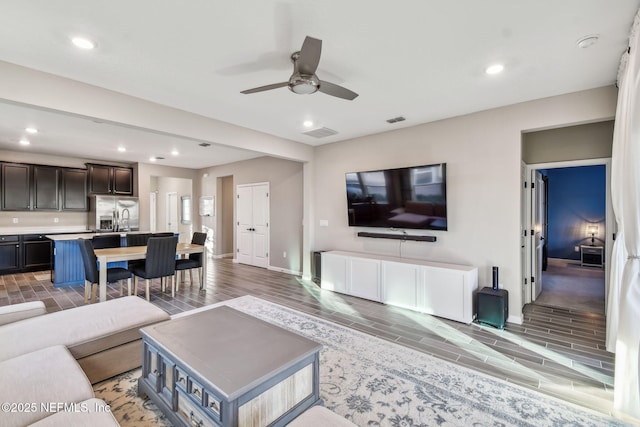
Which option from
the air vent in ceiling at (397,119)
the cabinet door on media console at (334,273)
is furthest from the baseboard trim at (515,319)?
the air vent in ceiling at (397,119)

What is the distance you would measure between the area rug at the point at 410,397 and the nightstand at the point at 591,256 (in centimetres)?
652

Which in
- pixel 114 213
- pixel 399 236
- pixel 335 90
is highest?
pixel 335 90

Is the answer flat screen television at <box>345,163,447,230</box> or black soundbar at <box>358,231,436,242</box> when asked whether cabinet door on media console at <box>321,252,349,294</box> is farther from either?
flat screen television at <box>345,163,447,230</box>

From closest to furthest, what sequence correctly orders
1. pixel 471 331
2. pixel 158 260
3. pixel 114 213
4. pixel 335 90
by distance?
pixel 335 90, pixel 471 331, pixel 158 260, pixel 114 213

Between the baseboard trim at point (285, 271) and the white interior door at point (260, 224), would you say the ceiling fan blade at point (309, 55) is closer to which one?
the baseboard trim at point (285, 271)

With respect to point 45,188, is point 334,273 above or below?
below

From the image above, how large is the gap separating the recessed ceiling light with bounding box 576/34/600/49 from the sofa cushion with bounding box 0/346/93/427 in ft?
13.3

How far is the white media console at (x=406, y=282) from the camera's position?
3707mm

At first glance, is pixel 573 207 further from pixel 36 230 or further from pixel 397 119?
pixel 36 230

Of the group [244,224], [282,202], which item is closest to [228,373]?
[282,202]

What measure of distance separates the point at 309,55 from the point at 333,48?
422 millimetres

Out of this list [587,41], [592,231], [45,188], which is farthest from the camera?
[592,231]

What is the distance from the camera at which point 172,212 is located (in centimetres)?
1045

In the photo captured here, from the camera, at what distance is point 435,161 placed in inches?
173
